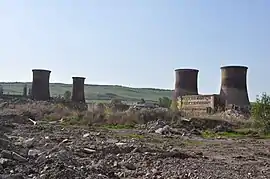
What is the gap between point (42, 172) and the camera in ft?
31.2

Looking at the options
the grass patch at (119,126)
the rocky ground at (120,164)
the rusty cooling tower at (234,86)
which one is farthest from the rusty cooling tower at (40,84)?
the rocky ground at (120,164)

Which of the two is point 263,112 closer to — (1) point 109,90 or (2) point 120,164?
(2) point 120,164

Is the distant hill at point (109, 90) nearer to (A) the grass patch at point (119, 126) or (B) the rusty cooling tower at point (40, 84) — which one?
(B) the rusty cooling tower at point (40, 84)

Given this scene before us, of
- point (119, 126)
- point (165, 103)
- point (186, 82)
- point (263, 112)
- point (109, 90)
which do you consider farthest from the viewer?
point (109, 90)

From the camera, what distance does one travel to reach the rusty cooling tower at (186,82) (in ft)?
134

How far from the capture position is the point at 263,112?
25078 mm

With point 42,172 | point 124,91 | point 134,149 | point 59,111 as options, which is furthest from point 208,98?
point 124,91

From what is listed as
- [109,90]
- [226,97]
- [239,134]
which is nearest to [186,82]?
[226,97]

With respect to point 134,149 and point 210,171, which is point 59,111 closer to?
point 134,149

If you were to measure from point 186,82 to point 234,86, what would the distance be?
5042 mm

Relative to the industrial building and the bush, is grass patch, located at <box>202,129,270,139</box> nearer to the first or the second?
the bush

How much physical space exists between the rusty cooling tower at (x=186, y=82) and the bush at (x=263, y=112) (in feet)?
50.4

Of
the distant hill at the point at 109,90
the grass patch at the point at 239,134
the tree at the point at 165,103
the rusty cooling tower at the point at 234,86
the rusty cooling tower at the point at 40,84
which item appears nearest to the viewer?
the grass patch at the point at 239,134

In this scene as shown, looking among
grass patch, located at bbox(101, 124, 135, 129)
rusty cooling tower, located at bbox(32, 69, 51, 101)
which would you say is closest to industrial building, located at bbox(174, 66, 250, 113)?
grass patch, located at bbox(101, 124, 135, 129)
